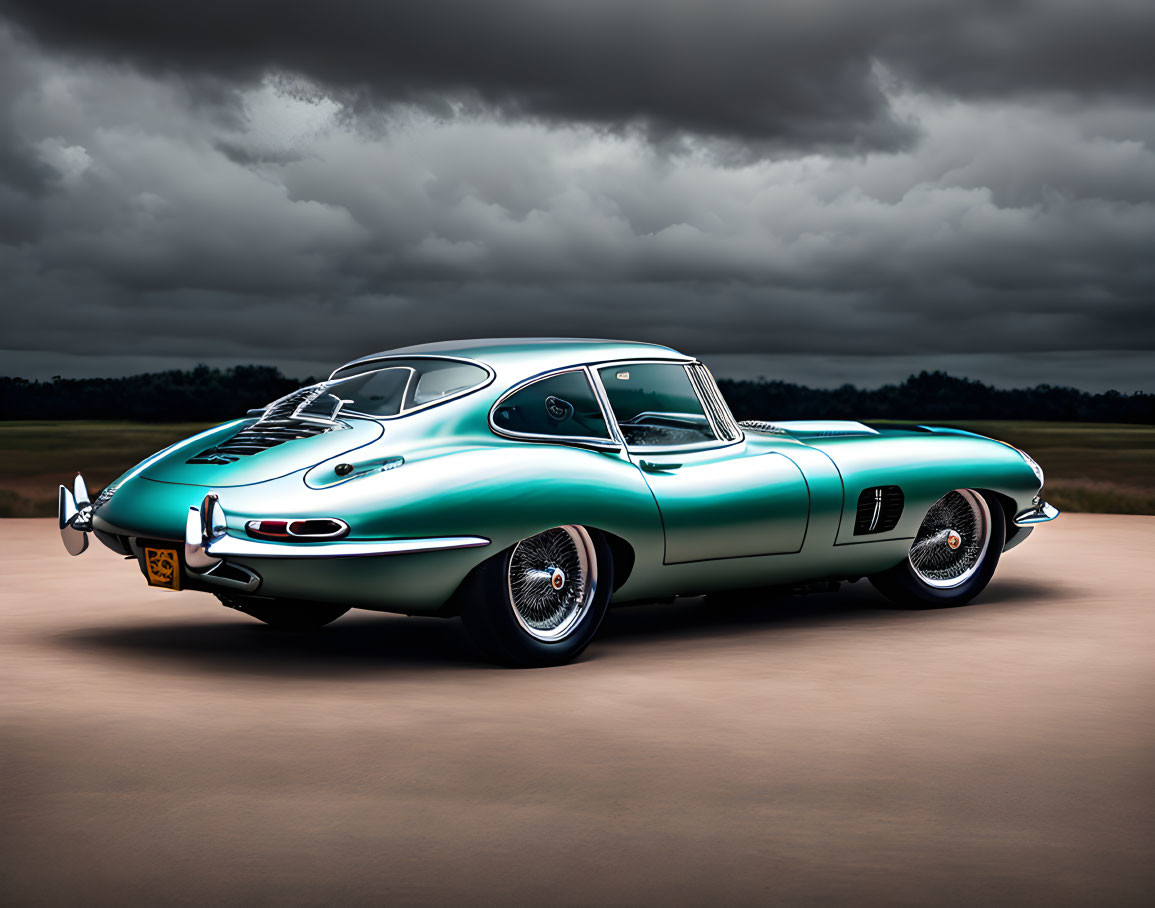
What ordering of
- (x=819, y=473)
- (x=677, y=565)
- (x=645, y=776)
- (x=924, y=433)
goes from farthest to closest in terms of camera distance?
(x=924, y=433), (x=819, y=473), (x=677, y=565), (x=645, y=776)

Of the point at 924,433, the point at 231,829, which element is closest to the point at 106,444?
the point at 924,433

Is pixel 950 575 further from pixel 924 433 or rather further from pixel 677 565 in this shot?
pixel 677 565

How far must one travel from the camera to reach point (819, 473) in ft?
25.2

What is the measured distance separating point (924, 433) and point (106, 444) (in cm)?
4853

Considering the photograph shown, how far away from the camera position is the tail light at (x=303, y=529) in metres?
5.97

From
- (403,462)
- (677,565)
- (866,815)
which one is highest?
(403,462)

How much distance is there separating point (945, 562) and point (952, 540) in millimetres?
170

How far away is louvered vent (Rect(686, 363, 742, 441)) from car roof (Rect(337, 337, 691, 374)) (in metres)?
0.13

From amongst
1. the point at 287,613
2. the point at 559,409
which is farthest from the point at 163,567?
the point at 559,409

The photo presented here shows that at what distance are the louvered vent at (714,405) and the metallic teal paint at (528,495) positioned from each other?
9 cm

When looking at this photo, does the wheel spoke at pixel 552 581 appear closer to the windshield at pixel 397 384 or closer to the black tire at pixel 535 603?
the black tire at pixel 535 603

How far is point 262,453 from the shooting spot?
641 centimetres

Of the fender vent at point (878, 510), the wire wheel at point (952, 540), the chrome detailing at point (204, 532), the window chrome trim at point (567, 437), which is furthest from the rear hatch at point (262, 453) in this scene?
the wire wheel at point (952, 540)

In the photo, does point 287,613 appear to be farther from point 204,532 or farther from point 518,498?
point 518,498
